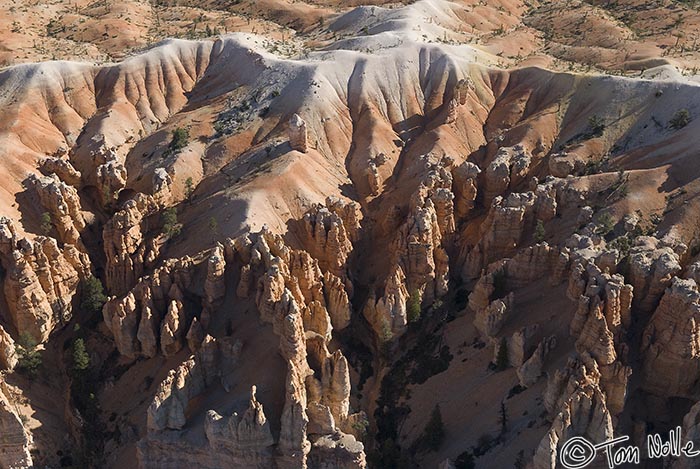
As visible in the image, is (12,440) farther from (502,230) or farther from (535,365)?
(502,230)

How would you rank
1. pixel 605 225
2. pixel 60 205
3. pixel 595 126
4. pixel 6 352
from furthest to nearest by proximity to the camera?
pixel 595 126 < pixel 60 205 < pixel 605 225 < pixel 6 352

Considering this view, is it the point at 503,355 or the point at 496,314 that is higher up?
the point at 496,314

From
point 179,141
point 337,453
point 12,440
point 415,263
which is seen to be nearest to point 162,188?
point 179,141

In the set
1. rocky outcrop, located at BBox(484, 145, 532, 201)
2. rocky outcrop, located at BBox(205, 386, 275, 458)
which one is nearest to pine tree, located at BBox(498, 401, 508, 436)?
rocky outcrop, located at BBox(205, 386, 275, 458)

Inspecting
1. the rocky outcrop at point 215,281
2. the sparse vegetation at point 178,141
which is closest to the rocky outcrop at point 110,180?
the sparse vegetation at point 178,141

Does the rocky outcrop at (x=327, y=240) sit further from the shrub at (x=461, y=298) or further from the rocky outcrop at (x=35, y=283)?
the rocky outcrop at (x=35, y=283)

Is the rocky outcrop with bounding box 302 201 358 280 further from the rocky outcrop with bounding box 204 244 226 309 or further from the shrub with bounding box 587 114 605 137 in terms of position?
the shrub with bounding box 587 114 605 137
